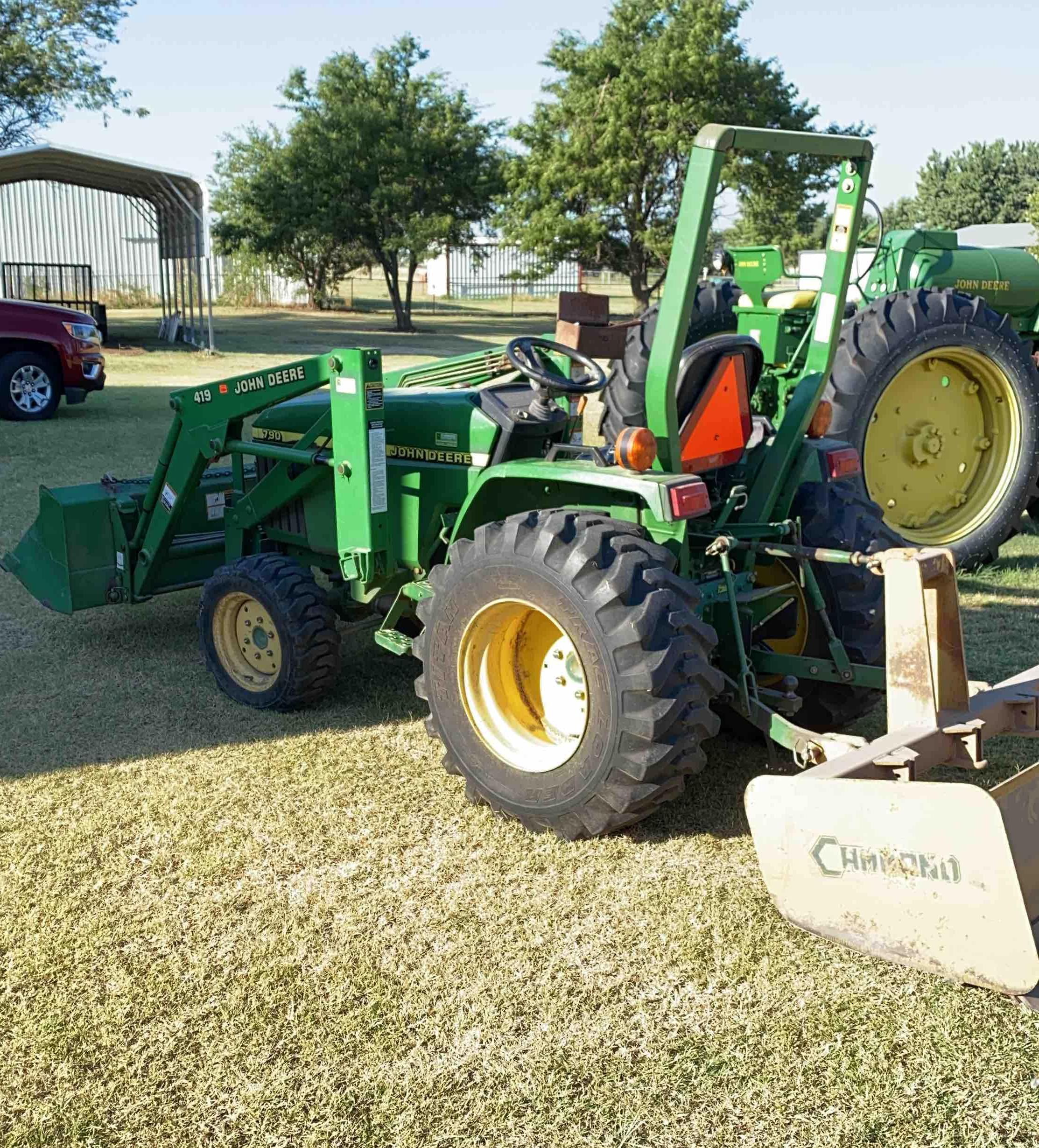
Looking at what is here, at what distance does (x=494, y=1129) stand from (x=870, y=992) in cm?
106

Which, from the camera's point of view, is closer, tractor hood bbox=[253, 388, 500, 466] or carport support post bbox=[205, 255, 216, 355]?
tractor hood bbox=[253, 388, 500, 466]

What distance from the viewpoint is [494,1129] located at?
2.72 m

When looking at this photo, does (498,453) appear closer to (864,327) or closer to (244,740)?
(244,740)

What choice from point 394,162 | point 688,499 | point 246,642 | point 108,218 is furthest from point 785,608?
point 108,218

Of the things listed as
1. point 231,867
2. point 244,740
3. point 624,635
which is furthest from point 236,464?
point 624,635

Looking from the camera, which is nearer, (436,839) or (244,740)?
(436,839)

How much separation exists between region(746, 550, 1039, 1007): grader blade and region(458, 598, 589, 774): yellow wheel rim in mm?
998

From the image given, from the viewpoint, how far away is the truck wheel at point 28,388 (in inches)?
536

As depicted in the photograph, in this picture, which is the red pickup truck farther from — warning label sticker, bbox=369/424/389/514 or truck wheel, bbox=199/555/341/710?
warning label sticker, bbox=369/424/389/514

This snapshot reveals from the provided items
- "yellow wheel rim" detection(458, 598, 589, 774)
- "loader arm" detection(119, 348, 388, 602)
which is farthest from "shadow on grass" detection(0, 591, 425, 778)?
"yellow wheel rim" detection(458, 598, 589, 774)

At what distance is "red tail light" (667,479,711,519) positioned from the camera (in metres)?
3.83

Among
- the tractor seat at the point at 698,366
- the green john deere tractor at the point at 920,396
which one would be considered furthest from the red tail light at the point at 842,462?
the green john deere tractor at the point at 920,396

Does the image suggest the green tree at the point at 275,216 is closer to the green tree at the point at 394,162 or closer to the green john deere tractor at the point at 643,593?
the green tree at the point at 394,162

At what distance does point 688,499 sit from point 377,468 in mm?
1479
